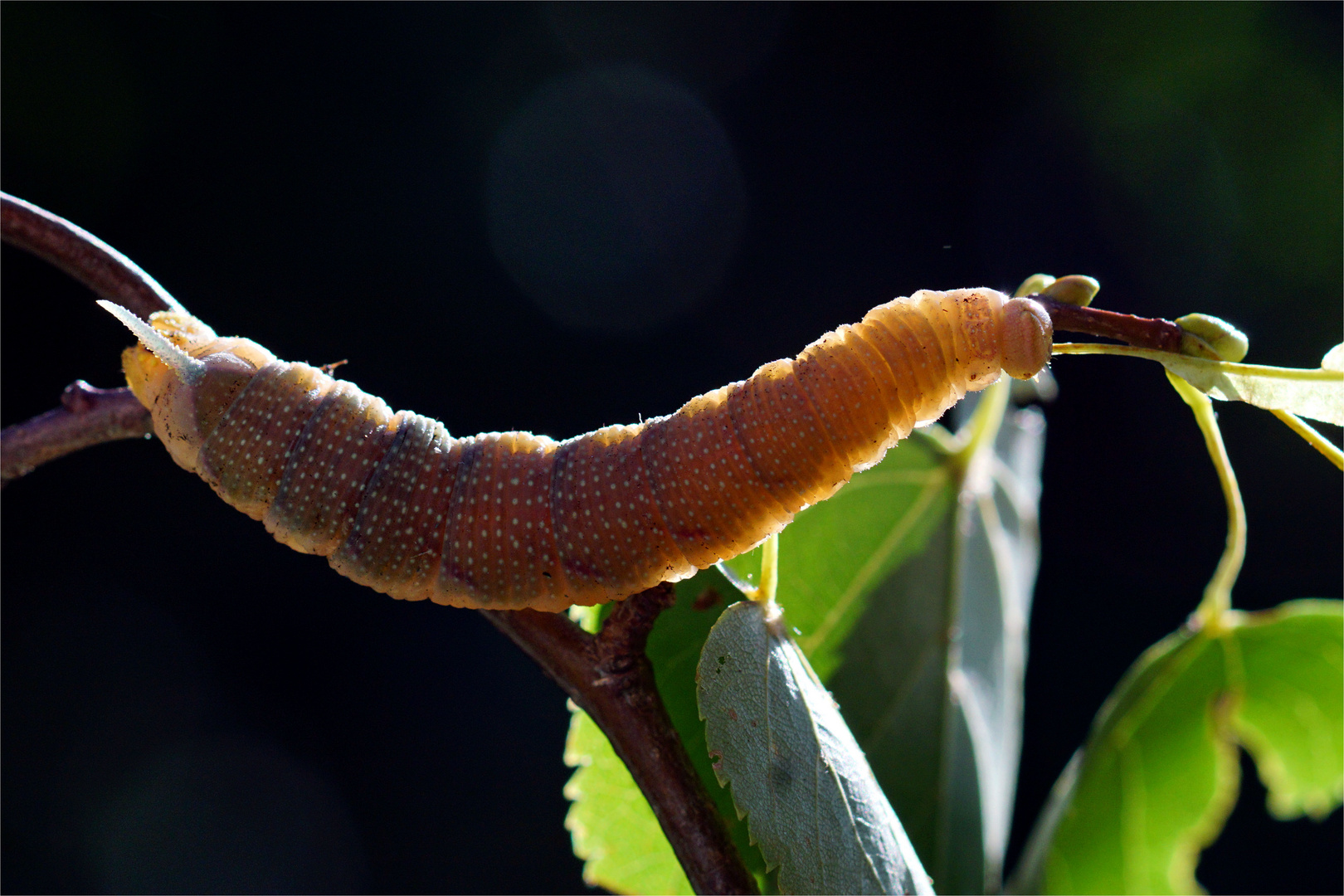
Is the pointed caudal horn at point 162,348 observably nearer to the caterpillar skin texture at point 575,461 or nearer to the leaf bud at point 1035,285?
the caterpillar skin texture at point 575,461

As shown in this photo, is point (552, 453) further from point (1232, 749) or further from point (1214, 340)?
point (1232, 749)

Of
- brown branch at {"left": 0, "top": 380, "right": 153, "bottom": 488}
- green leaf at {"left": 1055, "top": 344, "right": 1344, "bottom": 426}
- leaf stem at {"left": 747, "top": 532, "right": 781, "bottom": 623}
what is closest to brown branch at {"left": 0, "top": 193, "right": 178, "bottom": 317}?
brown branch at {"left": 0, "top": 380, "right": 153, "bottom": 488}

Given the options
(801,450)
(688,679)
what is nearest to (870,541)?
(688,679)

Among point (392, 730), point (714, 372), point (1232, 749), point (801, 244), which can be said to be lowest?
point (392, 730)

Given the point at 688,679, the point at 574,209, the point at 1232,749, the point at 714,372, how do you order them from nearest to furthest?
the point at 688,679 → the point at 1232,749 → the point at 714,372 → the point at 574,209

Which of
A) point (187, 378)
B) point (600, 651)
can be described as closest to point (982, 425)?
point (600, 651)

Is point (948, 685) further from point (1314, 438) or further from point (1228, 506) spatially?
point (1314, 438)

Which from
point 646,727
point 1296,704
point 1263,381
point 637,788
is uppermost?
point 1263,381
